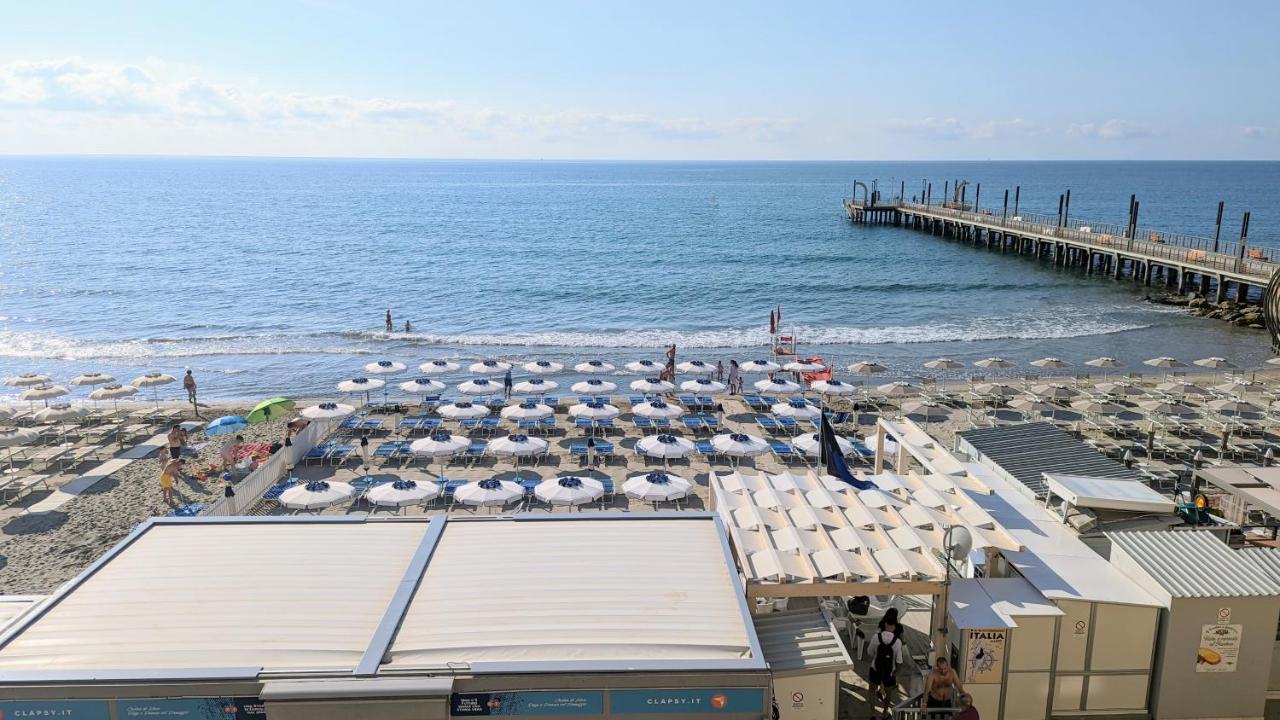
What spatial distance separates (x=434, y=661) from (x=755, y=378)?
933 inches

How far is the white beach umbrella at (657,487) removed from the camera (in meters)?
14.9

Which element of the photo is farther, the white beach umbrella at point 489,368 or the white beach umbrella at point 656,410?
the white beach umbrella at point 489,368

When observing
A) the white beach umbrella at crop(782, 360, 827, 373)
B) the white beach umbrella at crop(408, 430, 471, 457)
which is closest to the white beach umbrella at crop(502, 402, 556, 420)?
the white beach umbrella at crop(408, 430, 471, 457)

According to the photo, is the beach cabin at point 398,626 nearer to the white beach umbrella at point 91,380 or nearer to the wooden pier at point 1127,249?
the white beach umbrella at point 91,380

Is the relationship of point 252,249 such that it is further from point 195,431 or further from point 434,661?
point 434,661

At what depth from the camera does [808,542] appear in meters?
9.62

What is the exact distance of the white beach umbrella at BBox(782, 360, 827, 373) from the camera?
24647mm

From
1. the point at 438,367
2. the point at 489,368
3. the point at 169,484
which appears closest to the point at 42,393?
the point at 169,484

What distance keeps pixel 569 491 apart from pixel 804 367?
13.2m

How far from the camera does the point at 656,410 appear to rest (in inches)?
813

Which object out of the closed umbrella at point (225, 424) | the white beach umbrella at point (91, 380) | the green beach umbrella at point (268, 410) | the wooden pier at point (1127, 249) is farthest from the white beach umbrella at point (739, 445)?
the wooden pier at point (1127, 249)

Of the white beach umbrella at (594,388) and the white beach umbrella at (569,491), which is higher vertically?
the white beach umbrella at (569,491)

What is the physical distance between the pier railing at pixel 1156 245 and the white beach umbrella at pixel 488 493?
125 feet

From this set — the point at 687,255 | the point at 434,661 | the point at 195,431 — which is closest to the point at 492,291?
the point at 687,255
